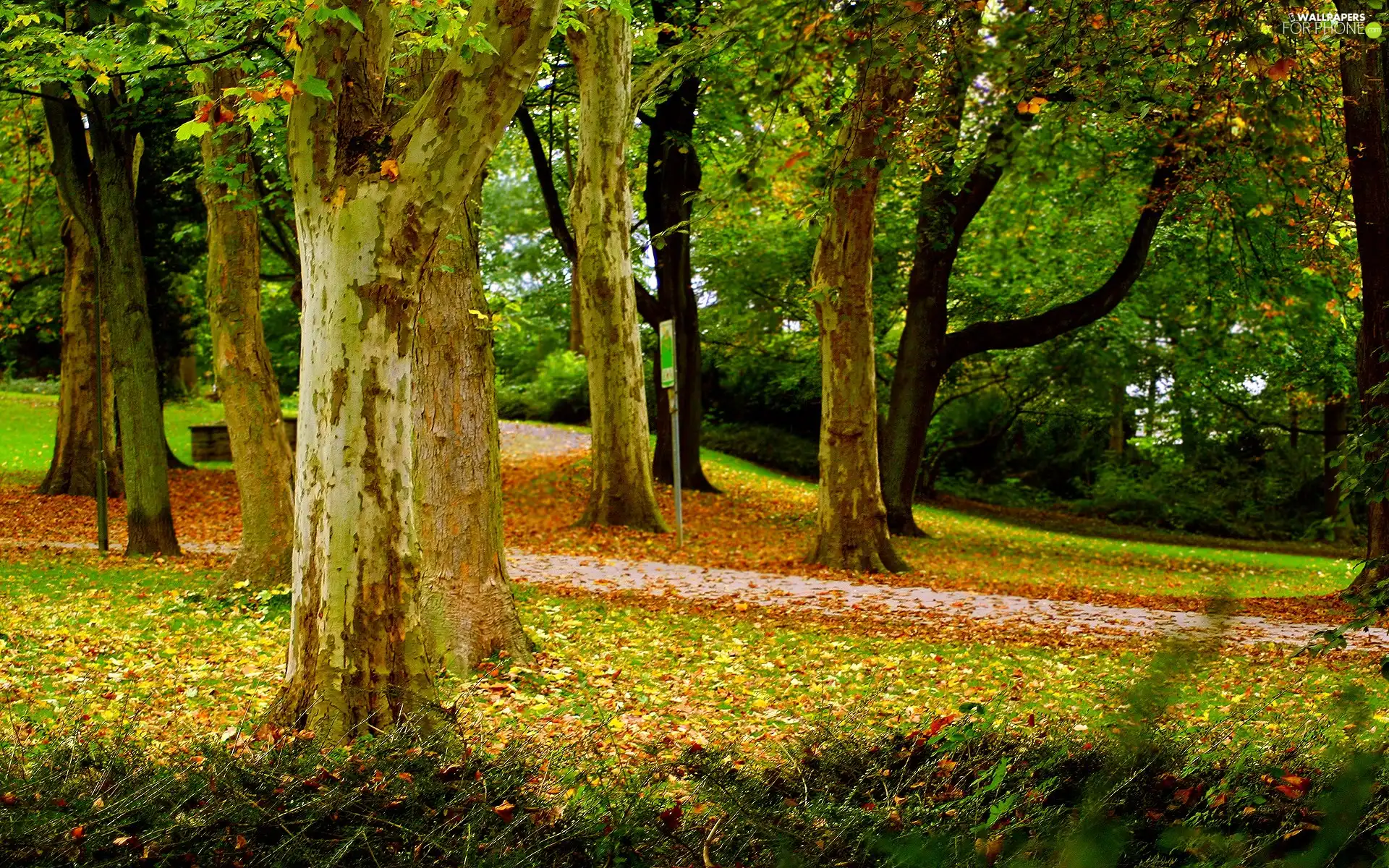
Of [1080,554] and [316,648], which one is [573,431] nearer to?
[1080,554]

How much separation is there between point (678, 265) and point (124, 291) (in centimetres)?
1198

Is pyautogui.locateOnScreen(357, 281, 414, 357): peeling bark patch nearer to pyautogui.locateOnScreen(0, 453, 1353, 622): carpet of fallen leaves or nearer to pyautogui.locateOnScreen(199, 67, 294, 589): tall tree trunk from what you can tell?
pyautogui.locateOnScreen(199, 67, 294, 589): tall tree trunk

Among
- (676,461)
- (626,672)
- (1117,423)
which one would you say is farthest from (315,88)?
(1117,423)

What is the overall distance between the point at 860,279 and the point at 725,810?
1283 centimetres

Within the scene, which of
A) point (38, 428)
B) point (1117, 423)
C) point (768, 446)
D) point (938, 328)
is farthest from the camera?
point (768, 446)

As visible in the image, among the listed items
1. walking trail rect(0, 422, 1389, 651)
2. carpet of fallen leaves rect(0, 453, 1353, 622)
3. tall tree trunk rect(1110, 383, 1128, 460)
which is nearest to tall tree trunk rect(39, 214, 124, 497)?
carpet of fallen leaves rect(0, 453, 1353, 622)

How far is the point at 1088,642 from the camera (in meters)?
10.9

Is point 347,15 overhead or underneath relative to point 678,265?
underneath

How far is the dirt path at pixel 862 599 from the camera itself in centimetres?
1191

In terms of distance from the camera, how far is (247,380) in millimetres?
11672

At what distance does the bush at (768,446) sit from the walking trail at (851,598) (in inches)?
657

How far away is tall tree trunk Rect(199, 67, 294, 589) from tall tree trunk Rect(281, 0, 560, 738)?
580 cm

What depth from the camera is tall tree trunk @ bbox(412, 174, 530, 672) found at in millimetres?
8172

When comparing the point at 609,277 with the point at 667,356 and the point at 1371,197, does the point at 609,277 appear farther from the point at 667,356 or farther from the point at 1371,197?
the point at 1371,197
